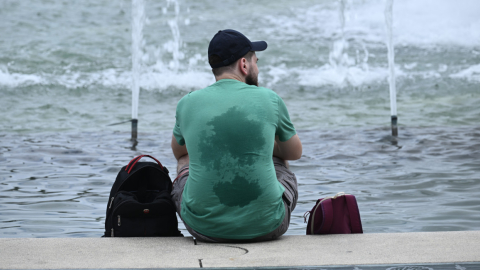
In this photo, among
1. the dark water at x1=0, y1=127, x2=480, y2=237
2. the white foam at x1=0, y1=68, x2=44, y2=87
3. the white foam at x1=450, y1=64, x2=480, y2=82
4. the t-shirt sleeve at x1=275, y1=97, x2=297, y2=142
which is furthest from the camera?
the white foam at x1=450, y1=64, x2=480, y2=82

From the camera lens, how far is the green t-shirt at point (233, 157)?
2.76 metres

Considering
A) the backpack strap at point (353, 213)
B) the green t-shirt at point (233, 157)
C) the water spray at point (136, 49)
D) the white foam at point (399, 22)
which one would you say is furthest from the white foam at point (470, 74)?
the green t-shirt at point (233, 157)

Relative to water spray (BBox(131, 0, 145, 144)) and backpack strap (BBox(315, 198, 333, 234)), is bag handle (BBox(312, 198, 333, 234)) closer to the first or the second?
backpack strap (BBox(315, 198, 333, 234))

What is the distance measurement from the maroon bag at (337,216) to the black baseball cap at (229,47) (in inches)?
35.7

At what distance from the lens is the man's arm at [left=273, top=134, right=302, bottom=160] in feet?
9.77

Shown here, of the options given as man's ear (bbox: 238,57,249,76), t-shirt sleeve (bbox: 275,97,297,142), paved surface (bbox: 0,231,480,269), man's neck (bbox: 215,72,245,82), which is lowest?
paved surface (bbox: 0,231,480,269)

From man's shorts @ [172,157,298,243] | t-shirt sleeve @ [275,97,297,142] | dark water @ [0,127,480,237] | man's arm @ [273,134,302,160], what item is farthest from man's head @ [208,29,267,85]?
dark water @ [0,127,480,237]

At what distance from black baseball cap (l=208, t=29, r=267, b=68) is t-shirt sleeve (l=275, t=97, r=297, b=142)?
313 millimetres

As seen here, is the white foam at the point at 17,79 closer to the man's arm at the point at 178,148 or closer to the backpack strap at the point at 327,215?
the man's arm at the point at 178,148

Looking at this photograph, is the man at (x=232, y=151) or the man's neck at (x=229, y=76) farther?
the man's neck at (x=229, y=76)

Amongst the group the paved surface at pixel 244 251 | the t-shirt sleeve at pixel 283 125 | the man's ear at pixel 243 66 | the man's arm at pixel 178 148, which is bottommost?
the paved surface at pixel 244 251

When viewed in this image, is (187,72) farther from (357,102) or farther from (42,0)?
Result: (42,0)

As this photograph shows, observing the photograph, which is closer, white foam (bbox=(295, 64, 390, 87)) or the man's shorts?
the man's shorts

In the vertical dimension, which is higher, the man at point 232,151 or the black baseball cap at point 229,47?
the black baseball cap at point 229,47
